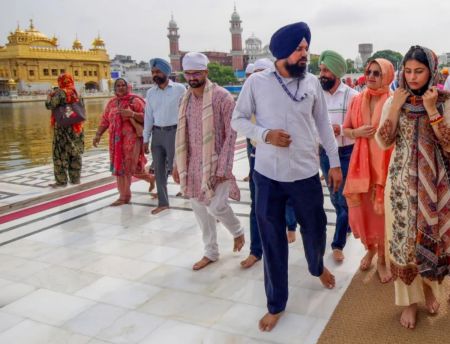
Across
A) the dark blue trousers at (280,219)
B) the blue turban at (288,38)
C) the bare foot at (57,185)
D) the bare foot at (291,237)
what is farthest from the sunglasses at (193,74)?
the bare foot at (57,185)

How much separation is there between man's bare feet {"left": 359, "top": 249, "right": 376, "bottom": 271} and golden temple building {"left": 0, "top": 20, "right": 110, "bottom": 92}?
1993 inches

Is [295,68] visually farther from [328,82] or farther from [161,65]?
[161,65]

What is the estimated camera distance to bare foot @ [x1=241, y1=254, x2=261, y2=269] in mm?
3348

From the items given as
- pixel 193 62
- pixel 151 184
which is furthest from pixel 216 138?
pixel 151 184

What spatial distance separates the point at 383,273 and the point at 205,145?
1.49 metres

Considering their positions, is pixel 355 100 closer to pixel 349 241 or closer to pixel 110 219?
pixel 349 241

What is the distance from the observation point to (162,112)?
15.4ft

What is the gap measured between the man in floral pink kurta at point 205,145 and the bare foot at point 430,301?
1.40m

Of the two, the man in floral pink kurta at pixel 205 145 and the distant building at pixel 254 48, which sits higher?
the distant building at pixel 254 48

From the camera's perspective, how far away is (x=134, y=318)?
2684 mm

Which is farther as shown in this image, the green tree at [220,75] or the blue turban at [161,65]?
the green tree at [220,75]

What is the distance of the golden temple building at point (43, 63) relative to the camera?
51094mm

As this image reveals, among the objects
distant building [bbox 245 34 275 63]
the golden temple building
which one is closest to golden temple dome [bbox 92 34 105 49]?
the golden temple building

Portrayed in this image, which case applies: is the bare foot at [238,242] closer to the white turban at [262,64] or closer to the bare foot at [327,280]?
the bare foot at [327,280]
